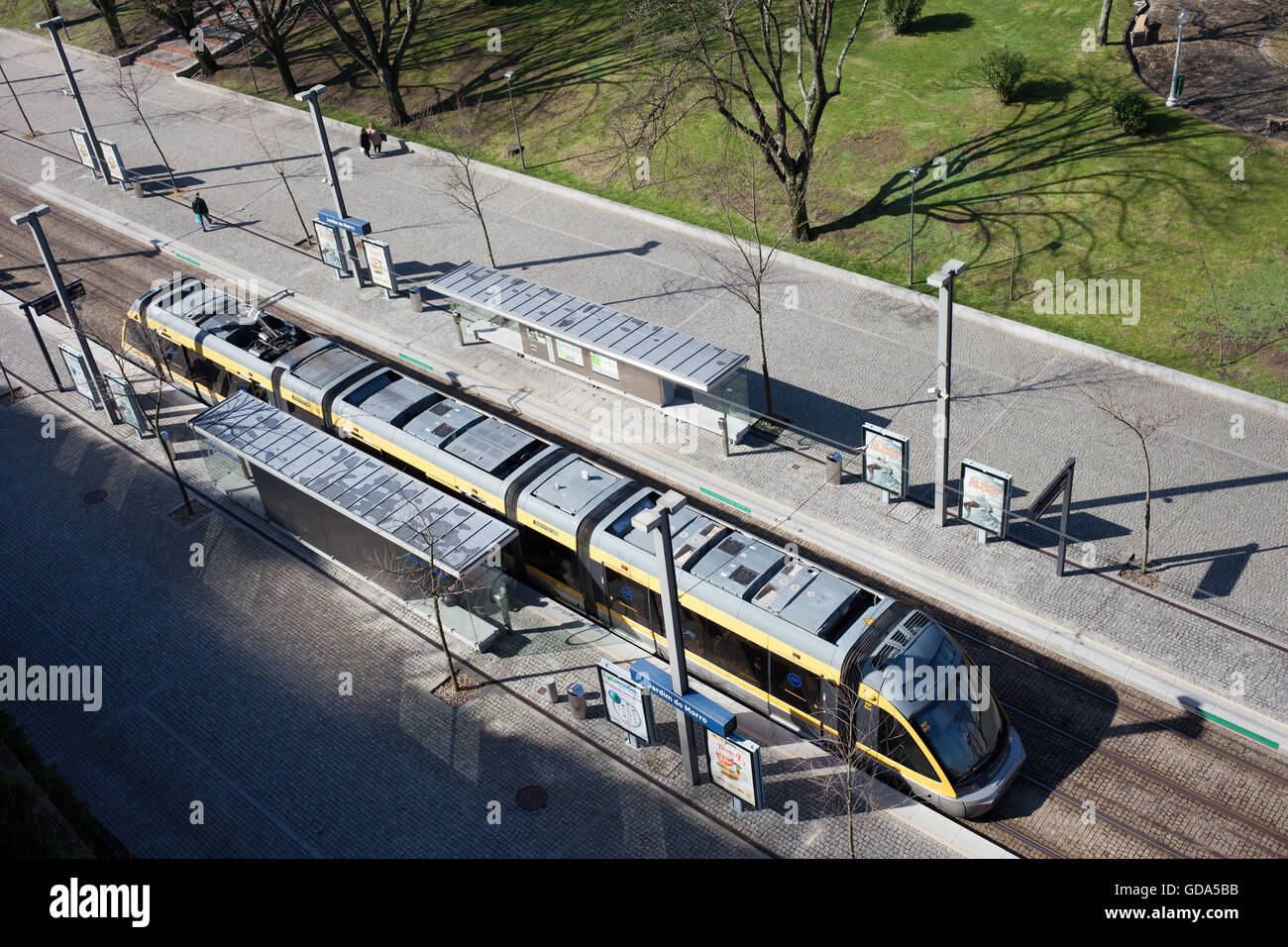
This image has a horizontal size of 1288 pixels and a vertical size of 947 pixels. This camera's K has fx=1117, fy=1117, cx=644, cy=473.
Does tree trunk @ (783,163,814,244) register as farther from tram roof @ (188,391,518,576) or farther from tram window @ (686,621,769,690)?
tram window @ (686,621,769,690)

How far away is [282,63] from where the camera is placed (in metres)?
52.1

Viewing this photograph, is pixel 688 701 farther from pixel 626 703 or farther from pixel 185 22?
pixel 185 22

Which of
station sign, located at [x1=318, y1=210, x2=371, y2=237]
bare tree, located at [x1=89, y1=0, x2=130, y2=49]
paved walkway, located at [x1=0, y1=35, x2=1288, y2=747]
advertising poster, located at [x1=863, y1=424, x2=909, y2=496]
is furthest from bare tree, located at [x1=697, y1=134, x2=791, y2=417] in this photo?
bare tree, located at [x1=89, y1=0, x2=130, y2=49]

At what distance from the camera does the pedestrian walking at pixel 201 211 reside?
43406 mm

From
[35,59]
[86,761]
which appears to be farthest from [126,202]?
[86,761]

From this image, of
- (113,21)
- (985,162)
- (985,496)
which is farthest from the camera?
(113,21)

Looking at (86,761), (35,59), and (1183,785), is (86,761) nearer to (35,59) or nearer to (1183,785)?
(1183,785)

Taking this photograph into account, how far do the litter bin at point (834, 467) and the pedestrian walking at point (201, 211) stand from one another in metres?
28.1

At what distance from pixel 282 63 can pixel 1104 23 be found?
117ft

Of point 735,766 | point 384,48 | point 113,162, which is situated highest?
point 384,48

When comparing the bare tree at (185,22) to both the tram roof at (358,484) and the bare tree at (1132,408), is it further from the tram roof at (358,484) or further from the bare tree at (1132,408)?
the bare tree at (1132,408)

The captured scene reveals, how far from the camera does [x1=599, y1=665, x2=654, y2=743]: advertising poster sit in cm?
2217

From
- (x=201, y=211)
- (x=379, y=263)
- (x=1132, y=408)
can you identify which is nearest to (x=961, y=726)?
(x=1132, y=408)

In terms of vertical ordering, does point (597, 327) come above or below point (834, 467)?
above
